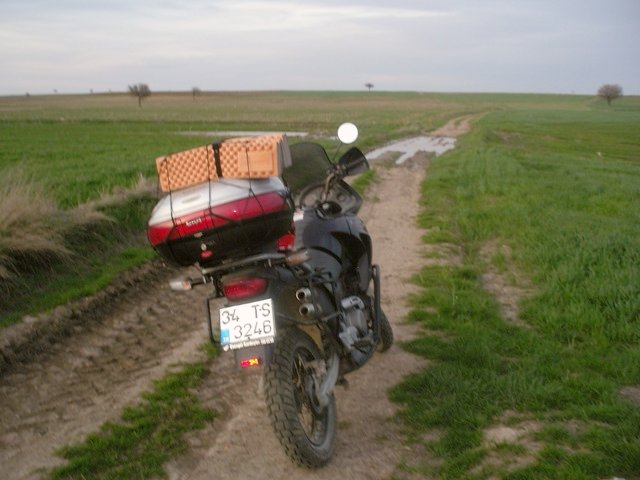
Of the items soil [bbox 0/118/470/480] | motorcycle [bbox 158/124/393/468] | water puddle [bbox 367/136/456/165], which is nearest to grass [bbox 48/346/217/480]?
soil [bbox 0/118/470/480]

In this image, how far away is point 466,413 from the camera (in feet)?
12.9

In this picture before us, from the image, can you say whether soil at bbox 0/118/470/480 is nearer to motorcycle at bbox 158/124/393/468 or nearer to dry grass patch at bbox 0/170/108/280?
motorcycle at bbox 158/124/393/468

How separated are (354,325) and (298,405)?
3.07 feet

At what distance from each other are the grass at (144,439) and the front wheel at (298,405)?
0.72 meters

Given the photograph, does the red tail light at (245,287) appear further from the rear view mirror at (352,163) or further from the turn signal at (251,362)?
the rear view mirror at (352,163)

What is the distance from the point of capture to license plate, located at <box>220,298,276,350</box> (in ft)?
10.4

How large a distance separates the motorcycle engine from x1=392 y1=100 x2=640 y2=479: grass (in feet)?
1.53

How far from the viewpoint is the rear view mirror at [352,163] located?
4.39 meters

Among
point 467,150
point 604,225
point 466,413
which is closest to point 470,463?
point 466,413

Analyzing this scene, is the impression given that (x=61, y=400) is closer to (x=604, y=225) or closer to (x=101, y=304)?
(x=101, y=304)

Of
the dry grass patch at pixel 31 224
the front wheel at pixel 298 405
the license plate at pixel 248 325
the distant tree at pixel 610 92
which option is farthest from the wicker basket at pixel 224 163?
the distant tree at pixel 610 92

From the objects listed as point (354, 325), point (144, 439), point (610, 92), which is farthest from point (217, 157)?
point (610, 92)

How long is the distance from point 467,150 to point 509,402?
19862mm

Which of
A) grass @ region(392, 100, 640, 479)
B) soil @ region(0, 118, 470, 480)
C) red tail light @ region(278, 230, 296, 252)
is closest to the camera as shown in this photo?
grass @ region(392, 100, 640, 479)
